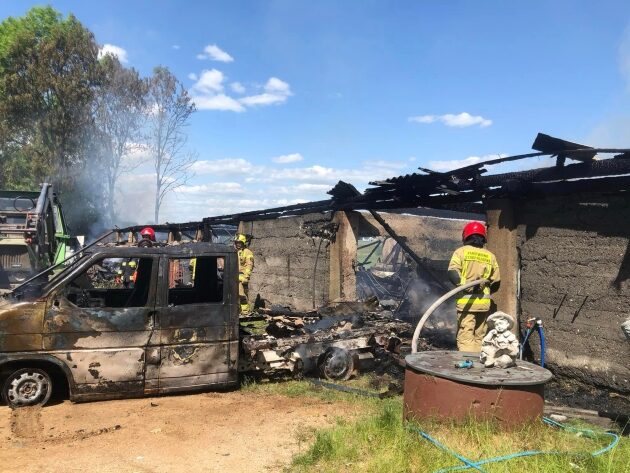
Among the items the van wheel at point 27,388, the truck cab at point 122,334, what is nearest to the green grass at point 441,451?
the truck cab at point 122,334

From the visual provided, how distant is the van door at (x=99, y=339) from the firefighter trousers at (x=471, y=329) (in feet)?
12.0

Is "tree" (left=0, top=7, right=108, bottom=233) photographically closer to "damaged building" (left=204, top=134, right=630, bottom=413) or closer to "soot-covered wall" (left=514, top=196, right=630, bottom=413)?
"damaged building" (left=204, top=134, right=630, bottom=413)

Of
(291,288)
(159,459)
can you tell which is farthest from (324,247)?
(159,459)

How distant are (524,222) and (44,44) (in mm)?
28718

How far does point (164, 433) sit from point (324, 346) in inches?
104

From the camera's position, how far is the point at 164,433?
4742mm

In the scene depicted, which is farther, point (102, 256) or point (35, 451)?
point (102, 256)

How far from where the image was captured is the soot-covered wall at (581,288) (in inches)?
230

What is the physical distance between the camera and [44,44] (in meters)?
27.1

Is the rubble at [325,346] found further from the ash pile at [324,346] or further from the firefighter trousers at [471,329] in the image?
the firefighter trousers at [471,329]

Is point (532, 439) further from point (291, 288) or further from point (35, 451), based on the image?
point (291, 288)

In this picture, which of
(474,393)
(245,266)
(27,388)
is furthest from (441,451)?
(245,266)

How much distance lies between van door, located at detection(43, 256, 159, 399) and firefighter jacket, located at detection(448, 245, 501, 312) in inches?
144

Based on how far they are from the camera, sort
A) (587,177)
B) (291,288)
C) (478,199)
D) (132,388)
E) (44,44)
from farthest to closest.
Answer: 1. (44,44)
2. (291,288)
3. (478,199)
4. (587,177)
5. (132,388)
